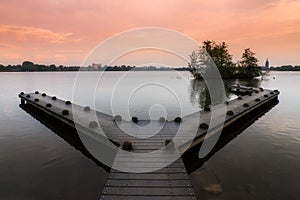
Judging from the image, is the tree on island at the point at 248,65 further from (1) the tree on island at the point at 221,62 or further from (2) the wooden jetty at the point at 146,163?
(2) the wooden jetty at the point at 146,163

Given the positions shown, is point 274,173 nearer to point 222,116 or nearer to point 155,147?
point 155,147

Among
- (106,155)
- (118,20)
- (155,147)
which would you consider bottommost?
(106,155)

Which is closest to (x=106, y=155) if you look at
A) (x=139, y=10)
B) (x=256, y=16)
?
(x=139, y=10)

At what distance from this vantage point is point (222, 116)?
1321cm

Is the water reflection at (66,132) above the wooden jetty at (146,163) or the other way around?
the other way around

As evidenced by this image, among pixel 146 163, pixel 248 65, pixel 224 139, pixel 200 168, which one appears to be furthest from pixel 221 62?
pixel 146 163

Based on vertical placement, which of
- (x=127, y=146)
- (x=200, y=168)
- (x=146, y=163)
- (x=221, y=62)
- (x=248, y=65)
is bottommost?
(x=200, y=168)

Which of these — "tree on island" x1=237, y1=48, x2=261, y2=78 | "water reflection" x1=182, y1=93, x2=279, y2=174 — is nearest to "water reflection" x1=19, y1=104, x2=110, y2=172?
"water reflection" x1=182, y1=93, x2=279, y2=174

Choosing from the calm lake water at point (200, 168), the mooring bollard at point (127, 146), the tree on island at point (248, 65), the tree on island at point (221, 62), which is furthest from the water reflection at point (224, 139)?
the tree on island at point (248, 65)

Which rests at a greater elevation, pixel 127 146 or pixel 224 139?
pixel 127 146

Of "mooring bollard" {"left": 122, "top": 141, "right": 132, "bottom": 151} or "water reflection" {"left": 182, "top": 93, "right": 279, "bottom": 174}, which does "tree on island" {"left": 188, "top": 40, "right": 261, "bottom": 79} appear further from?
"mooring bollard" {"left": 122, "top": 141, "right": 132, "bottom": 151}

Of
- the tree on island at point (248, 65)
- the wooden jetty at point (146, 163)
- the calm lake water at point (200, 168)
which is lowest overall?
the calm lake water at point (200, 168)

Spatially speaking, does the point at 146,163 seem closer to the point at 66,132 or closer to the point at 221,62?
the point at 66,132

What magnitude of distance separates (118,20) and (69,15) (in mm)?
6556
